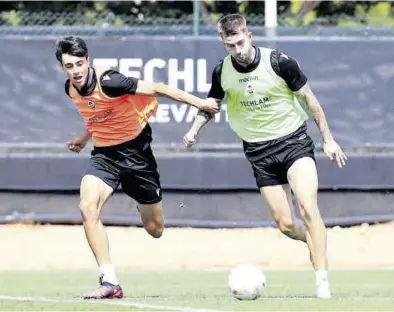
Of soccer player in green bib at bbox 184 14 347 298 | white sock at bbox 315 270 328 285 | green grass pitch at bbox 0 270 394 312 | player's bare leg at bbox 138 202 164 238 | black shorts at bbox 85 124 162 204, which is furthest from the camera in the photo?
player's bare leg at bbox 138 202 164 238

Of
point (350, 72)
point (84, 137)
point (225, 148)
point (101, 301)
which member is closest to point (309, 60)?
point (350, 72)

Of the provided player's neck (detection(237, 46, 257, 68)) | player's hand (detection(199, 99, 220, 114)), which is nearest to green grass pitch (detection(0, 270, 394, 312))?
player's hand (detection(199, 99, 220, 114))

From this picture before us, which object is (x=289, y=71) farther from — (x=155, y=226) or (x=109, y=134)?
(x=155, y=226)

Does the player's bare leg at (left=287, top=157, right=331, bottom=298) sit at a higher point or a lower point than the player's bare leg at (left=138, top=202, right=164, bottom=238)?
higher

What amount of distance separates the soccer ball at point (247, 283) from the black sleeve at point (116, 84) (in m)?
1.82

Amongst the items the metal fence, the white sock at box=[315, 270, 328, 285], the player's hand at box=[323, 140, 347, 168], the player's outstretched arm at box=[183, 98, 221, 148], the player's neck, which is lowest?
the metal fence

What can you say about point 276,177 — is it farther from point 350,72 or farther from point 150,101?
point 350,72

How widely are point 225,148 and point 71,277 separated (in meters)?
4.03

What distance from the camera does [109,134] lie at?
10.8 m

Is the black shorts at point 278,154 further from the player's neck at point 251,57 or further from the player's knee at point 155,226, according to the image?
the player's knee at point 155,226

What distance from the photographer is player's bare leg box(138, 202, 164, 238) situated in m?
11.5

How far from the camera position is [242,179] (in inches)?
670

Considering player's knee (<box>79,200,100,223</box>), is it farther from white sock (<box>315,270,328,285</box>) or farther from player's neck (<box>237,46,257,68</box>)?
white sock (<box>315,270,328,285</box>)

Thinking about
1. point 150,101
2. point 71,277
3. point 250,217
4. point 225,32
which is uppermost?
point 225,32
